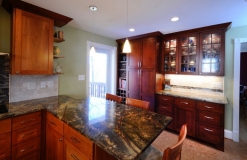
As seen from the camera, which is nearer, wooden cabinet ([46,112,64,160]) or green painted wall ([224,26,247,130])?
wooden cabinet ([46,112,64,160])

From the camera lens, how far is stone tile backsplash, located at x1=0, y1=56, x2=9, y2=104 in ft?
6.25

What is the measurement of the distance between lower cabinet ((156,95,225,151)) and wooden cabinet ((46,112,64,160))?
231 centimetres

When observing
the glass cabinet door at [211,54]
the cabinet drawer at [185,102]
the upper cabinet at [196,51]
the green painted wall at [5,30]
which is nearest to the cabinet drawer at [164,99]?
the cabinet drawer at [185,102]

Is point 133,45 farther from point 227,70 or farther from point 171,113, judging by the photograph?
point 227,70

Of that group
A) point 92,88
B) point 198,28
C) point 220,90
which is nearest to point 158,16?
point 198,28

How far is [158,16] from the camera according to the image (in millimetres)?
2189

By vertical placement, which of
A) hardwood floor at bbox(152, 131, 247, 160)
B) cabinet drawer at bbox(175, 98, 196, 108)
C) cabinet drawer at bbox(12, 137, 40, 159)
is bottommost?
hardwood floor at bbox(152, 131, 247, 160)

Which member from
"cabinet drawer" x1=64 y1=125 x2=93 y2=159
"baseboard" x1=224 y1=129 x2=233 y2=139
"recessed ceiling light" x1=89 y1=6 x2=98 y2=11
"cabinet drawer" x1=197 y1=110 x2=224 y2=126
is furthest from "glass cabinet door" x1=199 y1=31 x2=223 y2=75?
"cabinet drawer" x1=64 y1=125 x2=93 y2=159

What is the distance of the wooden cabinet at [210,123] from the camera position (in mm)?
2275

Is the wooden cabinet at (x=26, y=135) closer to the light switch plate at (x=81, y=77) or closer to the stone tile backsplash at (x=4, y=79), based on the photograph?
the stone tile backsplash at (x=4, y=79)

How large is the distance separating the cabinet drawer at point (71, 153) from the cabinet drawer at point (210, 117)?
7.62ft

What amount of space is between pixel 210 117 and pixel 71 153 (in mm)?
2446

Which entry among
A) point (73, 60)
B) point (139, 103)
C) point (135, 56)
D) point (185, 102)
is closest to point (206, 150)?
point (185, 102)

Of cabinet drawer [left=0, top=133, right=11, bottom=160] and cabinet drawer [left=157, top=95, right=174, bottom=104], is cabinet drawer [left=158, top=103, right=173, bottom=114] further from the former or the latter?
cabinet drawer [left=0, top=133, right=11, bottom=160]
